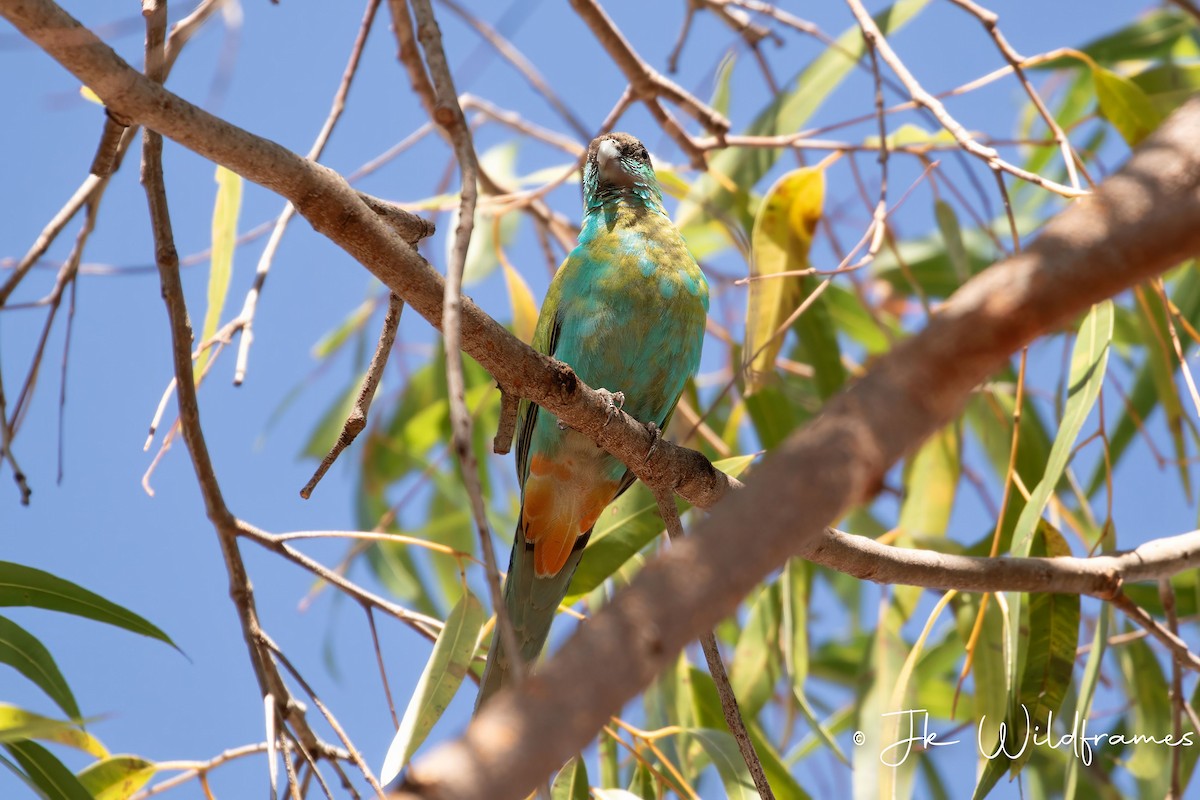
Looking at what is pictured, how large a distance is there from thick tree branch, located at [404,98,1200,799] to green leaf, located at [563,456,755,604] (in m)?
1.92

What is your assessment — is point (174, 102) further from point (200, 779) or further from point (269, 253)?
point (200, 779)

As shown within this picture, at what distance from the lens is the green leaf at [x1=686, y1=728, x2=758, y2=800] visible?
262 centimetres

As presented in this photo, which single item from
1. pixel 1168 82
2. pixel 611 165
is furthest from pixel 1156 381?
pixel 611 165

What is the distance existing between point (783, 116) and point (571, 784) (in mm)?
2352

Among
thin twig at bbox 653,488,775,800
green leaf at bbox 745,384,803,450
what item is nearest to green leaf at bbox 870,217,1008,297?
green leaf at bbox 745,384,803,450

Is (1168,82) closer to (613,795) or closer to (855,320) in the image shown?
(855,320)

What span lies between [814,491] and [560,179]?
8.74 feet

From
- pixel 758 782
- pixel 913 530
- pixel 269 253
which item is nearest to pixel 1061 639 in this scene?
pixel 913 530

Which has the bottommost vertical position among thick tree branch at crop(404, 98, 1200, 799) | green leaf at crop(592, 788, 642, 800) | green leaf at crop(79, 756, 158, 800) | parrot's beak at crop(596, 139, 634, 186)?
thick tree branch at crop(404, 98, 1200, 799)

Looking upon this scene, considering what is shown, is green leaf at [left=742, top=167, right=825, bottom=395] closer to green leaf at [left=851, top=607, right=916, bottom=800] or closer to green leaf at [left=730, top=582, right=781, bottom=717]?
green leaf at [left=730, top=582, right=781, bottom=717]

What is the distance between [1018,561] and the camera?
7.49ft

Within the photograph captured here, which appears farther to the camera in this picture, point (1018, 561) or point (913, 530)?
point (913, 530)

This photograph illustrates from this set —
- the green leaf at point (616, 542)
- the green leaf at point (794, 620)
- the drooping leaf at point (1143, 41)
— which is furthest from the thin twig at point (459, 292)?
the drooping leaf at point (1143, 41)

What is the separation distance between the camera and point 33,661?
2324 mm
